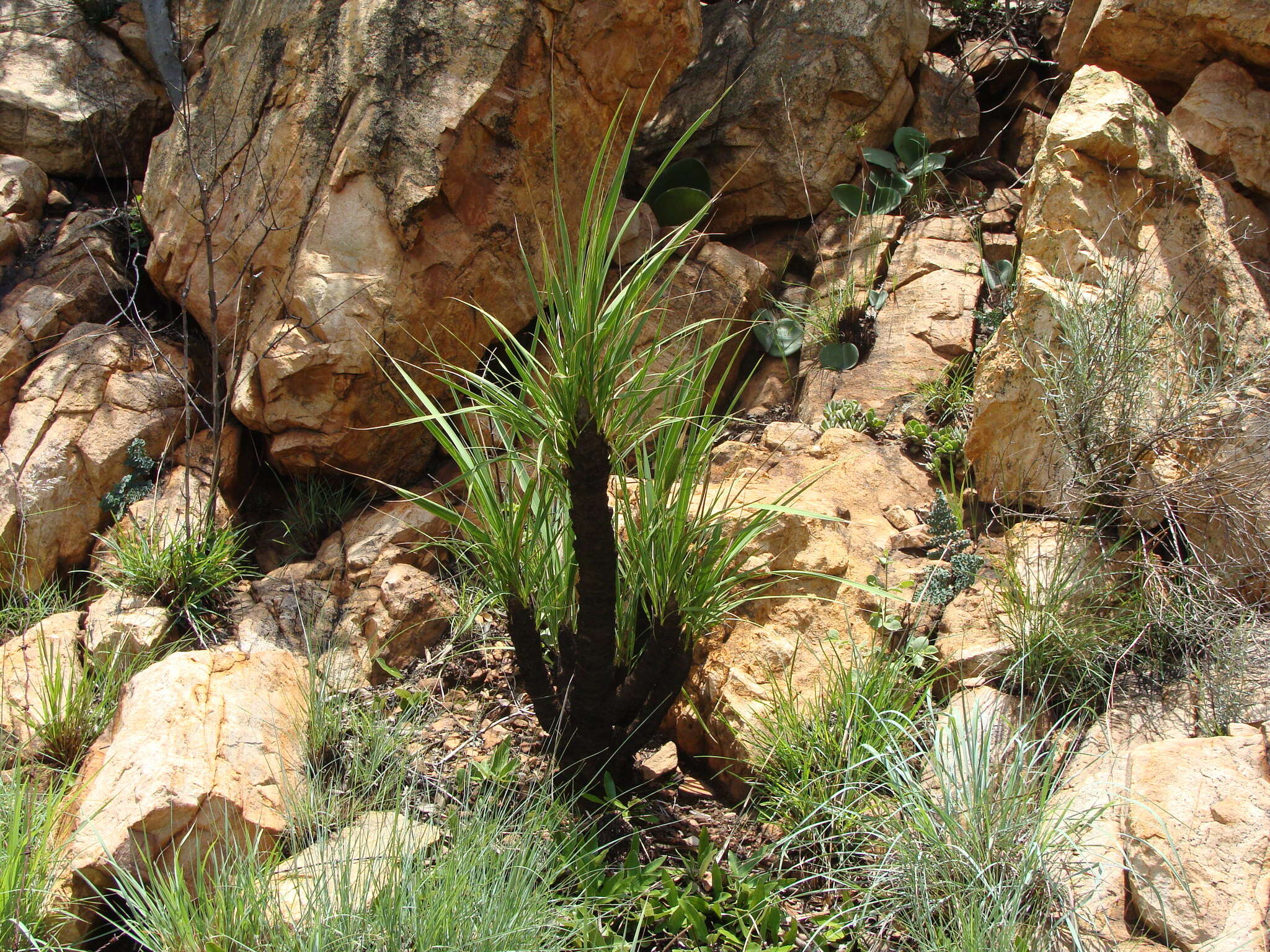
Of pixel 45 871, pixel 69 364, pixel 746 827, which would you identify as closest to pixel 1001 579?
pixel 746 827

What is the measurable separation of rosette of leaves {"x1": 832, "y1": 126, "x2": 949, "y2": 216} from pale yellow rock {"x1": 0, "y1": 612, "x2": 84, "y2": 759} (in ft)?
11.9

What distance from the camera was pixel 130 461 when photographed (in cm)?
358

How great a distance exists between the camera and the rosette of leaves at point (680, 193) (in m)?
4.25

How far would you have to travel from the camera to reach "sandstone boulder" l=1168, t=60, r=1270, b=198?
12.4ft

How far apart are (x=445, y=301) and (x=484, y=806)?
6.68 feet

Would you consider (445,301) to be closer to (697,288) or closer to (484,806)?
(697,288)

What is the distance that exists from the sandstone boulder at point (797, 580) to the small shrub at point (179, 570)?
5.32 feet

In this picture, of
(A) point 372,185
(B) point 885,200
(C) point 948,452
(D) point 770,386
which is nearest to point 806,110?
(B) point 885,200

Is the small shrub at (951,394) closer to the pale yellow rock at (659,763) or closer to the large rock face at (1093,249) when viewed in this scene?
the large rock face at (1093,249)

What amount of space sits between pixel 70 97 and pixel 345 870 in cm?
410

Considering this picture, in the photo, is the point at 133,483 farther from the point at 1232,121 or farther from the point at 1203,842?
the point at 1232,121

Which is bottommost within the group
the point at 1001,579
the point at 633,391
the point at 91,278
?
the point at 1001,579

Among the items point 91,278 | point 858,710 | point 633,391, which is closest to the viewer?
point 633,391

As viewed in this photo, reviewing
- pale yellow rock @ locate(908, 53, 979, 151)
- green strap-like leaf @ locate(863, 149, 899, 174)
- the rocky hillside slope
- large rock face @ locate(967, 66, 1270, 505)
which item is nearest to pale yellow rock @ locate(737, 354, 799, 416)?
the rocky hillside slope
